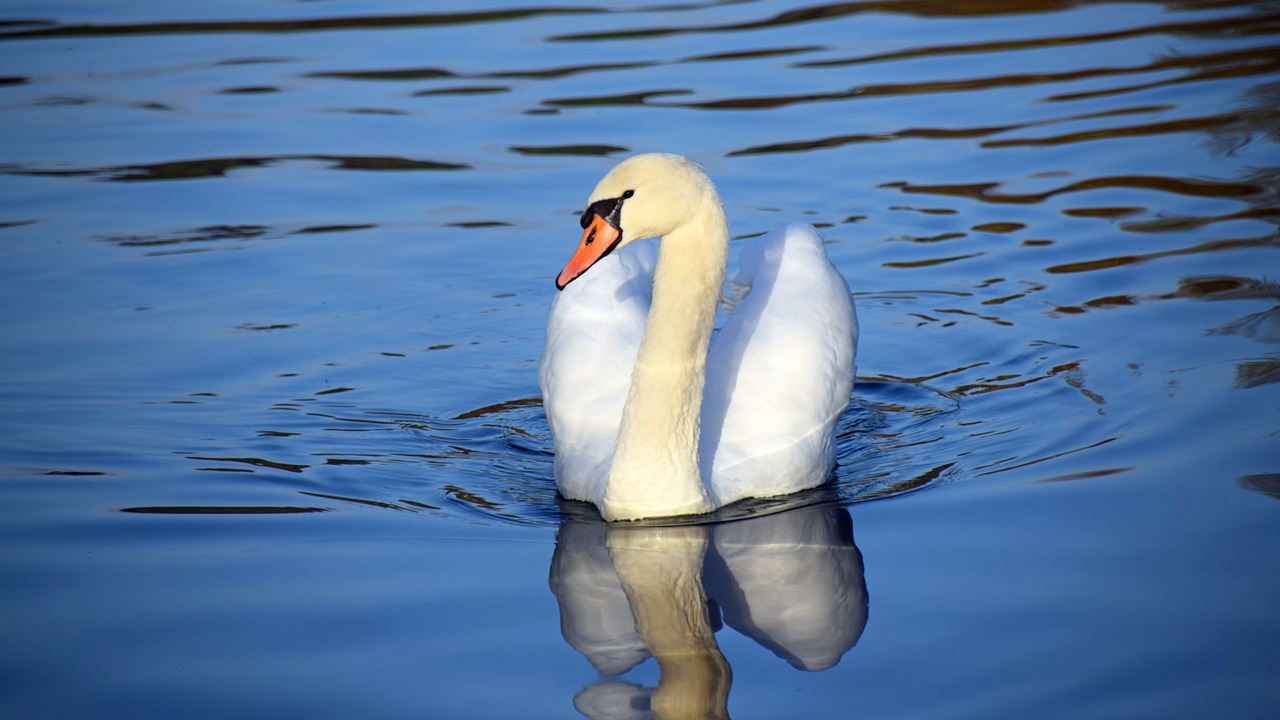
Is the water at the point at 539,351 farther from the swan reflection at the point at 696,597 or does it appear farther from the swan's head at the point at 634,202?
the swan's head at the point at 634,202

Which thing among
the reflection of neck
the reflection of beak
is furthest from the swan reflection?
the reflection of beak

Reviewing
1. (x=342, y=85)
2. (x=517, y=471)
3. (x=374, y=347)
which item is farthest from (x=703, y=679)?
(x=342, y=85)

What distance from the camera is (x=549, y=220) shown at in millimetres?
11281

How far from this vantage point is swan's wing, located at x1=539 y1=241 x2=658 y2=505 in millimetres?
Result: 6926

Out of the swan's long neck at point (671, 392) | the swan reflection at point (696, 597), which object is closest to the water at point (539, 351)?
the swan reflection at point (696, 597)

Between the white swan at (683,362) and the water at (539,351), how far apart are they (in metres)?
0.21

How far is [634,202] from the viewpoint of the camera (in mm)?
6211

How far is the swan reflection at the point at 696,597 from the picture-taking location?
5.20 meters

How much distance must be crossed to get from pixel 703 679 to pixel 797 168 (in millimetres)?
7453

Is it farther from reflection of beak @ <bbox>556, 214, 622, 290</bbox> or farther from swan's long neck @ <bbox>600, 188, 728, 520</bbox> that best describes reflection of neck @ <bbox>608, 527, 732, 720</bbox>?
reflection of beak @ <bbox>556, 214, 622, 290</bbox>

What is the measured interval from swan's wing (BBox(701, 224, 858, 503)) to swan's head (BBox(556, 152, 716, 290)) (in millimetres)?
1008

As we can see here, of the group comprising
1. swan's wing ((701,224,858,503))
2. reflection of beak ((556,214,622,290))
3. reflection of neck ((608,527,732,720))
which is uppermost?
reflection of beak ((556,214,622,290))

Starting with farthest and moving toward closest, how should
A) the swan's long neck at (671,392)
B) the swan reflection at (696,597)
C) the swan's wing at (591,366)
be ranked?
1. the swan's wing at (591,366)
2. the swan's long neck at (671,392)
3. the swan reflection at (696,597)

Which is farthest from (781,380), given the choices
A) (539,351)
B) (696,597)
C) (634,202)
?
(539,351)
